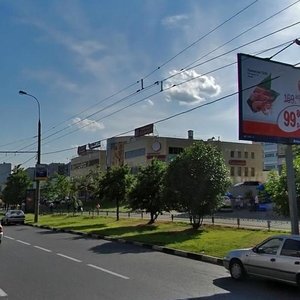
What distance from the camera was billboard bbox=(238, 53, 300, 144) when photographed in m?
18.5

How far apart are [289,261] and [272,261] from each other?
52cm

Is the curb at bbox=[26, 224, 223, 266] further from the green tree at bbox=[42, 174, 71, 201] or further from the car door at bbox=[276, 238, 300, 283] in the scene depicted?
the green tree at bbox=[42, 174, 71, 201]

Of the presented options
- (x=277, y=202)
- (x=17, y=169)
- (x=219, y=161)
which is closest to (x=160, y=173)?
(x=219, y=161)

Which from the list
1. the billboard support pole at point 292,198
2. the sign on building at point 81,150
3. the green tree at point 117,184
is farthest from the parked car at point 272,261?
the sign on building at point 81,150

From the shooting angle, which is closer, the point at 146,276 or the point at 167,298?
the point at 167,298

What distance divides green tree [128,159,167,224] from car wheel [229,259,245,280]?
1981 cm

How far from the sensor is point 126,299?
9.39 meters

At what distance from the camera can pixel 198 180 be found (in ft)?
86.6

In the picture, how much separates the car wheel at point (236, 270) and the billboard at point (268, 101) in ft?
21.9

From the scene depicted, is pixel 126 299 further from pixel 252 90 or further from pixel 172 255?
pixel 252 90

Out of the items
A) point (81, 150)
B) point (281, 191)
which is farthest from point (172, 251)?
point (81, 150)

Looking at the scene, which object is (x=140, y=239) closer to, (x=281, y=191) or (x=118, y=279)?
(x=281, y=191)

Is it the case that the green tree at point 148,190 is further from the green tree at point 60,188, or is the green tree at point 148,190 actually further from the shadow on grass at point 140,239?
the green tree at point 60,188

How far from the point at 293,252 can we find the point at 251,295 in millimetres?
1511
